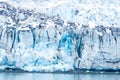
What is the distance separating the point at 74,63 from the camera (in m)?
39.4

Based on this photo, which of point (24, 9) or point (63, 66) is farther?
point (24, 9)

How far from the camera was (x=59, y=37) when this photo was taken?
3984cm

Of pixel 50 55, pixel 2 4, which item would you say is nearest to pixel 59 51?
pixel 50 55

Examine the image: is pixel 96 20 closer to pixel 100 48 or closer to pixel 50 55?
pixel 100 48

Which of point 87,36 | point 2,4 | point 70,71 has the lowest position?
point 70,71

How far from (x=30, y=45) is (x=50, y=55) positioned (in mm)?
1779

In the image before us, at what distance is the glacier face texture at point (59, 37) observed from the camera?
38375 millimetres

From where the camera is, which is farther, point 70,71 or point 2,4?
point 2,4

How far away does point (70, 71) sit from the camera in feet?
130

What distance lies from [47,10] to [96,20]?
14.3ft

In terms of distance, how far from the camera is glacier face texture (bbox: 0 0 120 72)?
3838 cm

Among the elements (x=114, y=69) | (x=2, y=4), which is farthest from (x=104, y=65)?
(x=2, y=4)

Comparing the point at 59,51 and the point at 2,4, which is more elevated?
the point at 2,4

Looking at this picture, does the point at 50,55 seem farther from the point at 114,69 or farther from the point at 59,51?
the point at 114,69
